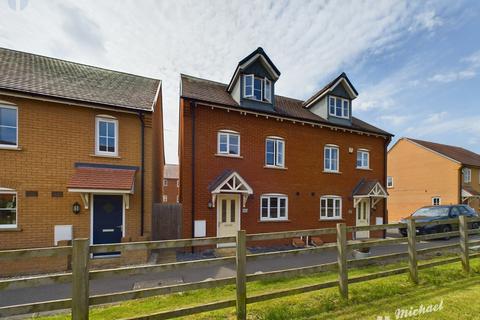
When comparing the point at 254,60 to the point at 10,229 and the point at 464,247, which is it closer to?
the point at 464,247

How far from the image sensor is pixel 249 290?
6.18 m

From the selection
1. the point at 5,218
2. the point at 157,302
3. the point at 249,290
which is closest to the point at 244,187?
the point at 249,290

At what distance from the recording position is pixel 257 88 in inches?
575

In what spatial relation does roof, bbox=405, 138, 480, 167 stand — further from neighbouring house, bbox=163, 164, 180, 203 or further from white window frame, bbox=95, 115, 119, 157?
neighbouring house, bbox=163, 164, 180, 203

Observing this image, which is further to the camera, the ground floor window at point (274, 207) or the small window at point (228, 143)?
the ground floor window at point (274, 207)

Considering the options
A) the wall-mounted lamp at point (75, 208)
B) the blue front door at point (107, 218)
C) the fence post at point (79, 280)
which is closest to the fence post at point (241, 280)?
the fence post at point (79, 280)

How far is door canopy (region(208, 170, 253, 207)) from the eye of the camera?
1238cm

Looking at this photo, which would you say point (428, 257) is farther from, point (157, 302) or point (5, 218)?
point (5, 218)

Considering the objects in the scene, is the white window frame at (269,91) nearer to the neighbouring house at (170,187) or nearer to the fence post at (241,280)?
the fence post at (241,280)

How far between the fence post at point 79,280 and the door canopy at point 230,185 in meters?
Answer: 8.82

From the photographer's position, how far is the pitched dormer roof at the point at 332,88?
16984 millimetres

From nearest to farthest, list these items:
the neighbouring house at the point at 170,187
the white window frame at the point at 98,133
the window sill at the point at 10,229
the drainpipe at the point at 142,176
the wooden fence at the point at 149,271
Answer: the wooden fence at the point at 149,271
the window sill at the point at 10,229
the white window frame at the point at 98,133
the drainpipe at the point at 142,176
the neighbouring house at the point at 170,187

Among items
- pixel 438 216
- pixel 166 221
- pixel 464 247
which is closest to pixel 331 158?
pixel 438 216

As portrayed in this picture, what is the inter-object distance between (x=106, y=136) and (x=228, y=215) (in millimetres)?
6651
